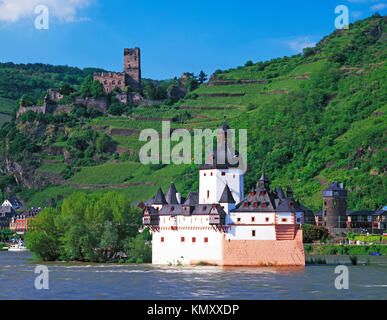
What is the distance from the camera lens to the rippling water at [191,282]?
51.7 m

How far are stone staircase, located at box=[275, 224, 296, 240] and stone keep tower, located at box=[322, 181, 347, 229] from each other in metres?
44.5

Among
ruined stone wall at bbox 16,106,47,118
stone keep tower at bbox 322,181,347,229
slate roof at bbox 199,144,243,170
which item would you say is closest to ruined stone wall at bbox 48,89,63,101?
ruined stone wall at bbox 16,106,47,118

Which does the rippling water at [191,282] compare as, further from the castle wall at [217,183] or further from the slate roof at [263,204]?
the castle wall at [217,183]

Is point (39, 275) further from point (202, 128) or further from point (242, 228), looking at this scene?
point (202, 128)

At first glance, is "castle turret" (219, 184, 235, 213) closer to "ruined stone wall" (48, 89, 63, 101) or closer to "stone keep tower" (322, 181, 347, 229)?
"stone keep tower" (322, 181, 347, 229)

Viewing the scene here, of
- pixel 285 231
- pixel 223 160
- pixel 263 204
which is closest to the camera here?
pixel 285 231

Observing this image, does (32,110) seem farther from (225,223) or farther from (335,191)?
(225,223)

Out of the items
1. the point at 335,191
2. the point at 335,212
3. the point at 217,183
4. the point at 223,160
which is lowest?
the point at 335,212

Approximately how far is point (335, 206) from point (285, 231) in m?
45.1

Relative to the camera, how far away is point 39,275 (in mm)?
65812

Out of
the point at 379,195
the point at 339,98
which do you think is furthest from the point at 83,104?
the point at 379,195

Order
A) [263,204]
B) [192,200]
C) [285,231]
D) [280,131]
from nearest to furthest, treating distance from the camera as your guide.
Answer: [285,231], [263,204], [192,200], [280,131]

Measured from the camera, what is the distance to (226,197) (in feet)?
246

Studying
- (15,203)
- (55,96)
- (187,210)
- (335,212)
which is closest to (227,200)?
(187,210)
